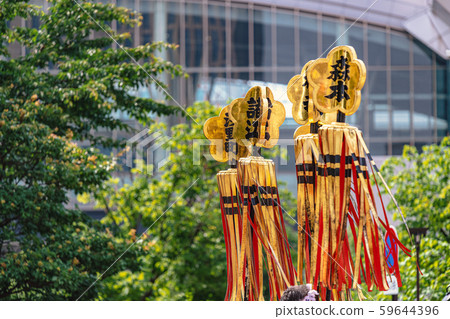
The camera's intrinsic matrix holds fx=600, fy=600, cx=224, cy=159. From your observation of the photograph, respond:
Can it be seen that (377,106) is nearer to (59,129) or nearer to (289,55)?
(289,55)

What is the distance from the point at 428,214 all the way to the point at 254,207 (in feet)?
9.13

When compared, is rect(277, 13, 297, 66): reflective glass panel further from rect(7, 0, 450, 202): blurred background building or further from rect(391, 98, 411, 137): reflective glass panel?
rect(391, 98, 411, 137): reflective glass panel

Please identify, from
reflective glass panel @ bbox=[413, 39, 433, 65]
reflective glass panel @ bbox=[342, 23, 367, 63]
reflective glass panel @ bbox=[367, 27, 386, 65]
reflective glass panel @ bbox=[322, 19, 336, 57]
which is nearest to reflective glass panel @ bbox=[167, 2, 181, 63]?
reflective glass panel @ bbox=[322, 19, 336, 57]

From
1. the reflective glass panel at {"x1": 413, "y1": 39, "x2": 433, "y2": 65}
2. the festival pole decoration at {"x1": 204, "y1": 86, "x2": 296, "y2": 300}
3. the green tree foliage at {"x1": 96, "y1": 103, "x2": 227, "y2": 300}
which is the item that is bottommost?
the green tree foliage at {"x1": 96, "y1": 103, "x2": 227, "y2": 300}

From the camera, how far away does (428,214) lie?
3.97 meters

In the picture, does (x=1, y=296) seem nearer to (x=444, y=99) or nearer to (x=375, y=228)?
(x=375, y=228)

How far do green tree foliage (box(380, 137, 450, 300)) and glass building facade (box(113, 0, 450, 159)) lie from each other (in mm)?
966

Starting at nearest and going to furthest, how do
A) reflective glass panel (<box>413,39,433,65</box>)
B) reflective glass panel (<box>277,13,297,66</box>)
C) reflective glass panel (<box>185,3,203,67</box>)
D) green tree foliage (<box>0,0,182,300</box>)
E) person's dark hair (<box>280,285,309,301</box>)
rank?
1. person's dark hair (<box>280,285,309,301</box>)
2. green tree foliage (<box>0,0,182,300</box>)
3. reflective glass panel (<box>185,3,203,67</box>)
4. reflective glass panel (<box>277,13,297,66</box>)
5. reflective glass panel (<box>413,39,433,65</box>)

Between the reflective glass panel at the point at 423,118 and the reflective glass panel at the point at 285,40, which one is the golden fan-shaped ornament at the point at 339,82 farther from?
the reflective glass panel at the point at 423,118

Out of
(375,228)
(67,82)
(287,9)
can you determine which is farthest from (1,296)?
(287,9)

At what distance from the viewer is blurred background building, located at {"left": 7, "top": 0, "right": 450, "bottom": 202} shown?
3.50 meters

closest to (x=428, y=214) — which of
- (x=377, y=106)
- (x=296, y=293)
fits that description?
(x=296, y=293)

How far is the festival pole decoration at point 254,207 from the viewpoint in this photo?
149 cm

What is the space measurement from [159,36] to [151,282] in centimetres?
239
